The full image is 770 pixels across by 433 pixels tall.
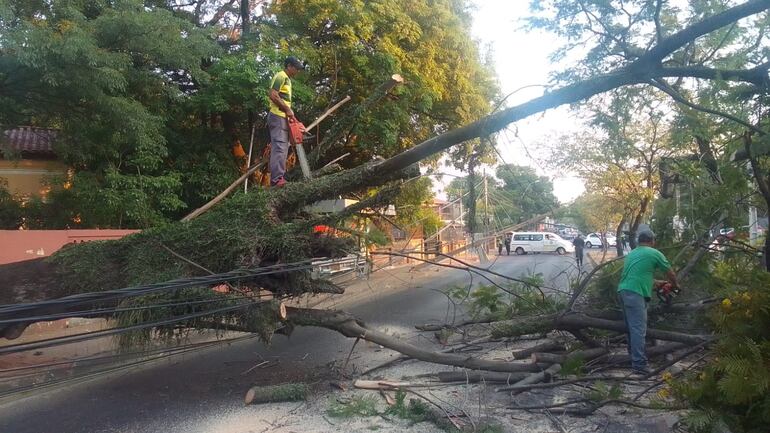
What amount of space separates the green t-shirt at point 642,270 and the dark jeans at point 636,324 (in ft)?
0.23

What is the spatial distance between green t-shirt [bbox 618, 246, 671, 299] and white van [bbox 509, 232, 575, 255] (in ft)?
107

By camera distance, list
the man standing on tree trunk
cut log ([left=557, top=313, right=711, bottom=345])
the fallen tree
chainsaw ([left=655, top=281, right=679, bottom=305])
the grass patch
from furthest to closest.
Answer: the man standing on tree trunk
chainsaw ([left=655, top=281, right=679, bottom=305])
cut log ([left=557, top=313, right=711, bottom=345])
the fallen tree
the grass patch

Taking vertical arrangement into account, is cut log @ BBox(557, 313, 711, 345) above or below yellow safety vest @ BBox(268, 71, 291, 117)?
below

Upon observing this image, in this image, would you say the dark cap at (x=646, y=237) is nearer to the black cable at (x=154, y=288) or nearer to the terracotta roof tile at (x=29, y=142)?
the black cable at (x=154, y=288)

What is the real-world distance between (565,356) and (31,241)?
894 cm

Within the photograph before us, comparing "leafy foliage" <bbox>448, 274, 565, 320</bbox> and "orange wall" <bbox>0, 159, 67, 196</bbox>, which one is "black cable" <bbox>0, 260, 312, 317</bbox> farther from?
"orange wall" <bbox>0, 159, 67, 196</bbox>

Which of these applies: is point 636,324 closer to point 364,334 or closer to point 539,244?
point 364,334

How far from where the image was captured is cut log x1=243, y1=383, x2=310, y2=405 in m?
5.73

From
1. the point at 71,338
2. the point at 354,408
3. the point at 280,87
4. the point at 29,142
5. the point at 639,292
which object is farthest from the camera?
the point at 29,142

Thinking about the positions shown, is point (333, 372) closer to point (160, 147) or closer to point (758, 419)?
point (758, 419)

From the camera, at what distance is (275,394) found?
5754 millimetres

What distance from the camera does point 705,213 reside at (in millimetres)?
6773

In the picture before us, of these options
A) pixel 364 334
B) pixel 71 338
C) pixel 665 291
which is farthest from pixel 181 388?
pixel 665 291

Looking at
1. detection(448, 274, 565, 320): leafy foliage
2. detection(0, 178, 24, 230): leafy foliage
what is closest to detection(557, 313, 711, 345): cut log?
detection(448, 274, 565, 320): leafy foliage
